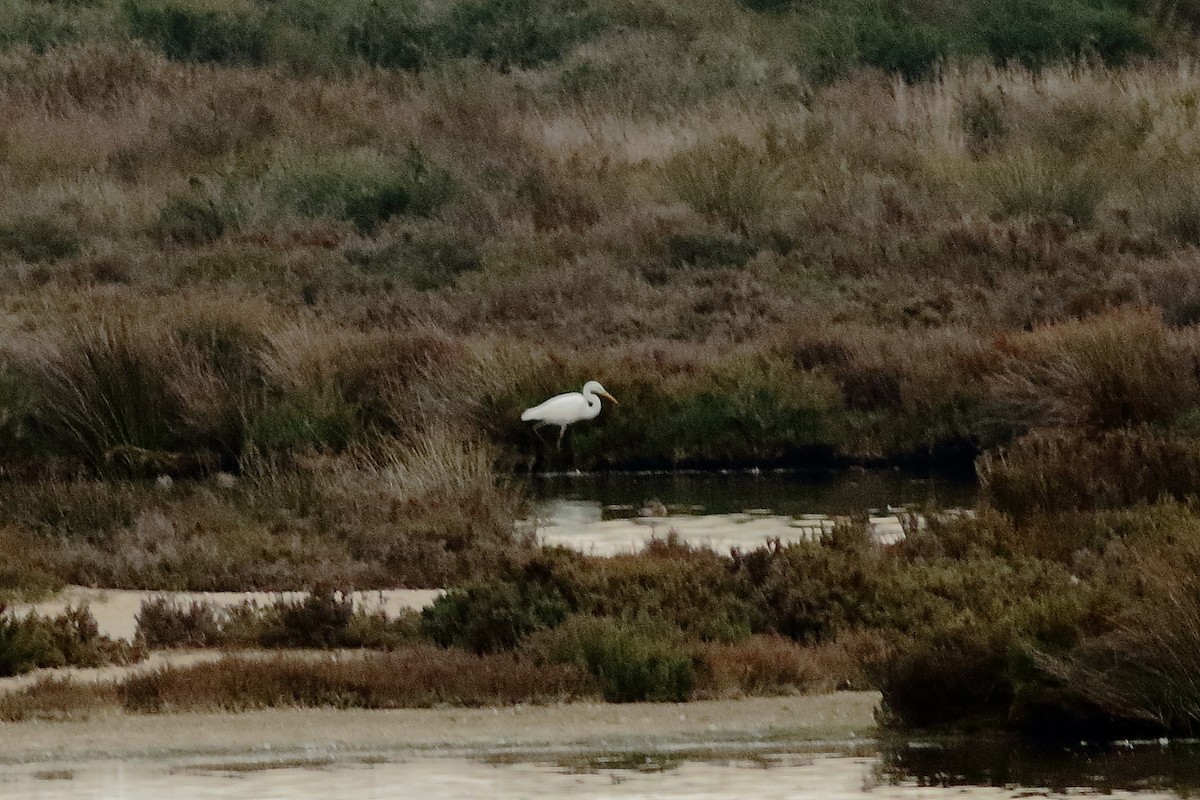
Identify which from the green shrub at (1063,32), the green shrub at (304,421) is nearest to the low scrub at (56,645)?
the green shrub at (304,421)

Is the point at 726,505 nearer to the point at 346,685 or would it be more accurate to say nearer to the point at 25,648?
the point at 25,648

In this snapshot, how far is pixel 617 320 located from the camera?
27.2m

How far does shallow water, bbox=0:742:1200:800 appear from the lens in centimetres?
987

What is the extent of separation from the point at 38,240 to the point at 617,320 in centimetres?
804

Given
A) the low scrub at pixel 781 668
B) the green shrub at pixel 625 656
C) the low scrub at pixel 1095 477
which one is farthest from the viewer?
the low scrub at pixel 1095 477

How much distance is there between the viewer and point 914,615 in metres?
13.1

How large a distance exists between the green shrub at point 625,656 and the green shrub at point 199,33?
114 feet

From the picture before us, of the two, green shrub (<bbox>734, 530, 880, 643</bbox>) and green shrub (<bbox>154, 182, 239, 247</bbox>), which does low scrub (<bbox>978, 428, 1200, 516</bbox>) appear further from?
green shrub (<bbox>154, 182, 239, 247</bbox>)

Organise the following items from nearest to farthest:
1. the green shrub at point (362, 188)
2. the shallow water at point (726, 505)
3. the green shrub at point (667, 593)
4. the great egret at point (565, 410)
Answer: the green shrub at point (667, 593) → the shallow water at point (726, 505) → the great egret at point (565, 410) → the green shrub at point (362, 188)

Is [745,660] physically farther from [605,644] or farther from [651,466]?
[651,466]

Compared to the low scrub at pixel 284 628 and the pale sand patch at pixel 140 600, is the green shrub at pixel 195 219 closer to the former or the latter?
the pale sand patch at pixel 140 600

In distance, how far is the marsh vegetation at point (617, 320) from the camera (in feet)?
42.2

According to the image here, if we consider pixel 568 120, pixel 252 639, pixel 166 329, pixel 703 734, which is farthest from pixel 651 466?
pixel 568 120

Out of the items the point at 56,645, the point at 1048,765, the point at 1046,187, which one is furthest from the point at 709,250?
the point at 1048,765
